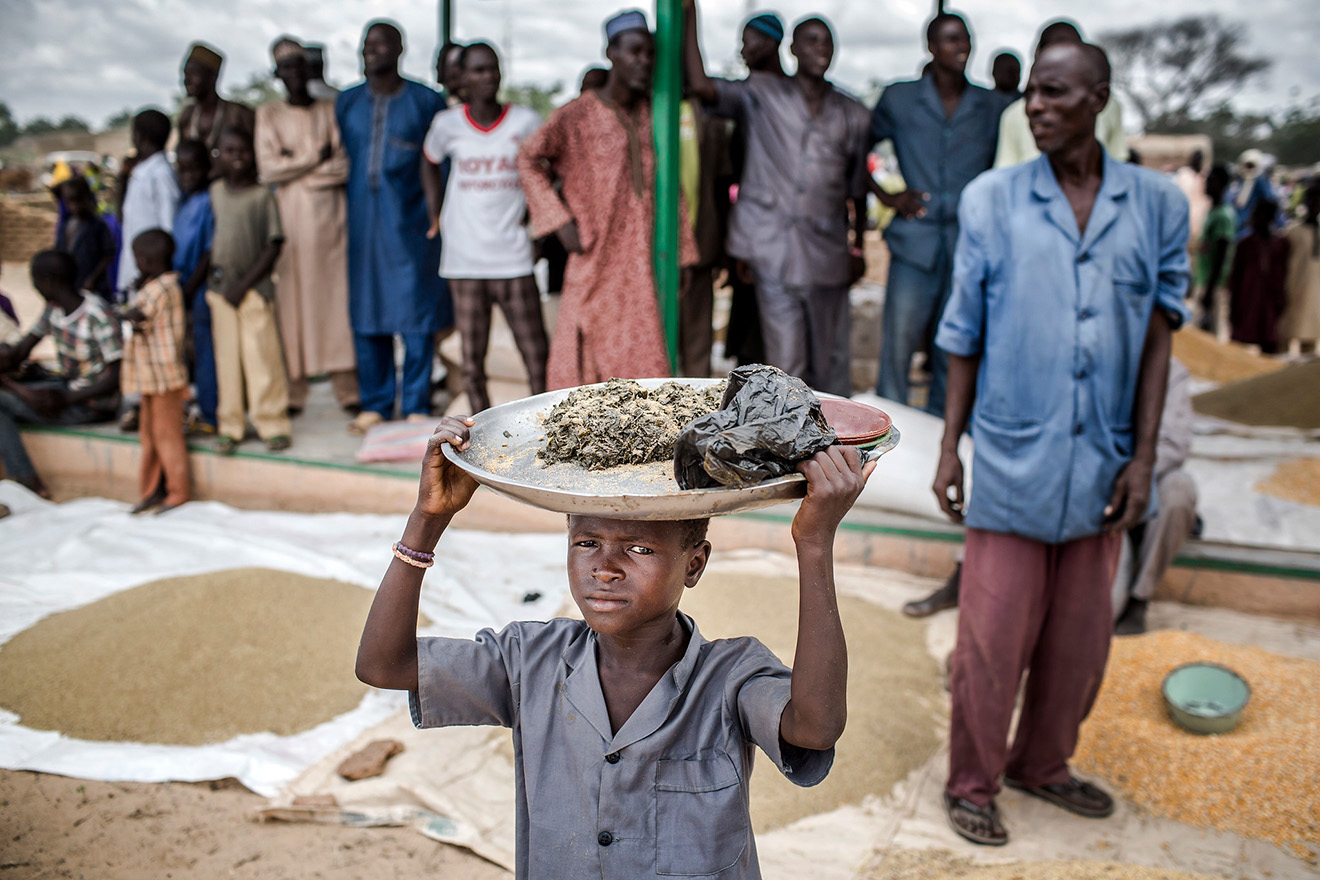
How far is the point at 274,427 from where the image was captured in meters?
5.17

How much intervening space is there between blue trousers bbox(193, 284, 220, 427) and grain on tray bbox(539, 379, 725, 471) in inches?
176

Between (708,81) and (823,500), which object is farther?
(708,81)

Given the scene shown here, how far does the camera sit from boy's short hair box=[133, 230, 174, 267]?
4.61 m

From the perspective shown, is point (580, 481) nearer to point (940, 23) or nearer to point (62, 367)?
point (940, 23)

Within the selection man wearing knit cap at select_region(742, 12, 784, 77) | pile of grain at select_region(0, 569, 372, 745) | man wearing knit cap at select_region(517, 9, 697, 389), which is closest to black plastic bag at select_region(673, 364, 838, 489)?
pile of grain at select_region(0, 569, 372, 745)

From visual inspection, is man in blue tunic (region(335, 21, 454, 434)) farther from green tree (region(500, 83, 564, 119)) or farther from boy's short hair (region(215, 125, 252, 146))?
green tree (region(500, 83, 564, 119))

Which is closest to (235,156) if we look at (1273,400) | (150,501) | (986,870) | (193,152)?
(193,152)

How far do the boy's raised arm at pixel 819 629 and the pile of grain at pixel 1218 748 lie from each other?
198 cm

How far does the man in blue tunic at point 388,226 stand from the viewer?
5.09m

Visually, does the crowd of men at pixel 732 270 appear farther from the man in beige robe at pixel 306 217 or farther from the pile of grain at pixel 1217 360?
the pile of grain at pixel 1217 360

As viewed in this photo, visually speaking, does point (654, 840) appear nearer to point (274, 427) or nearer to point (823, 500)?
point (823, 500)

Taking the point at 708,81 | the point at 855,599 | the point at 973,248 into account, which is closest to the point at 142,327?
the point at 708,81

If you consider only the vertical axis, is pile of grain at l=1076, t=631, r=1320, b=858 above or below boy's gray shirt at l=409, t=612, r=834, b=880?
below

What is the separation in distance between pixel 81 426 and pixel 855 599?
4.43m
